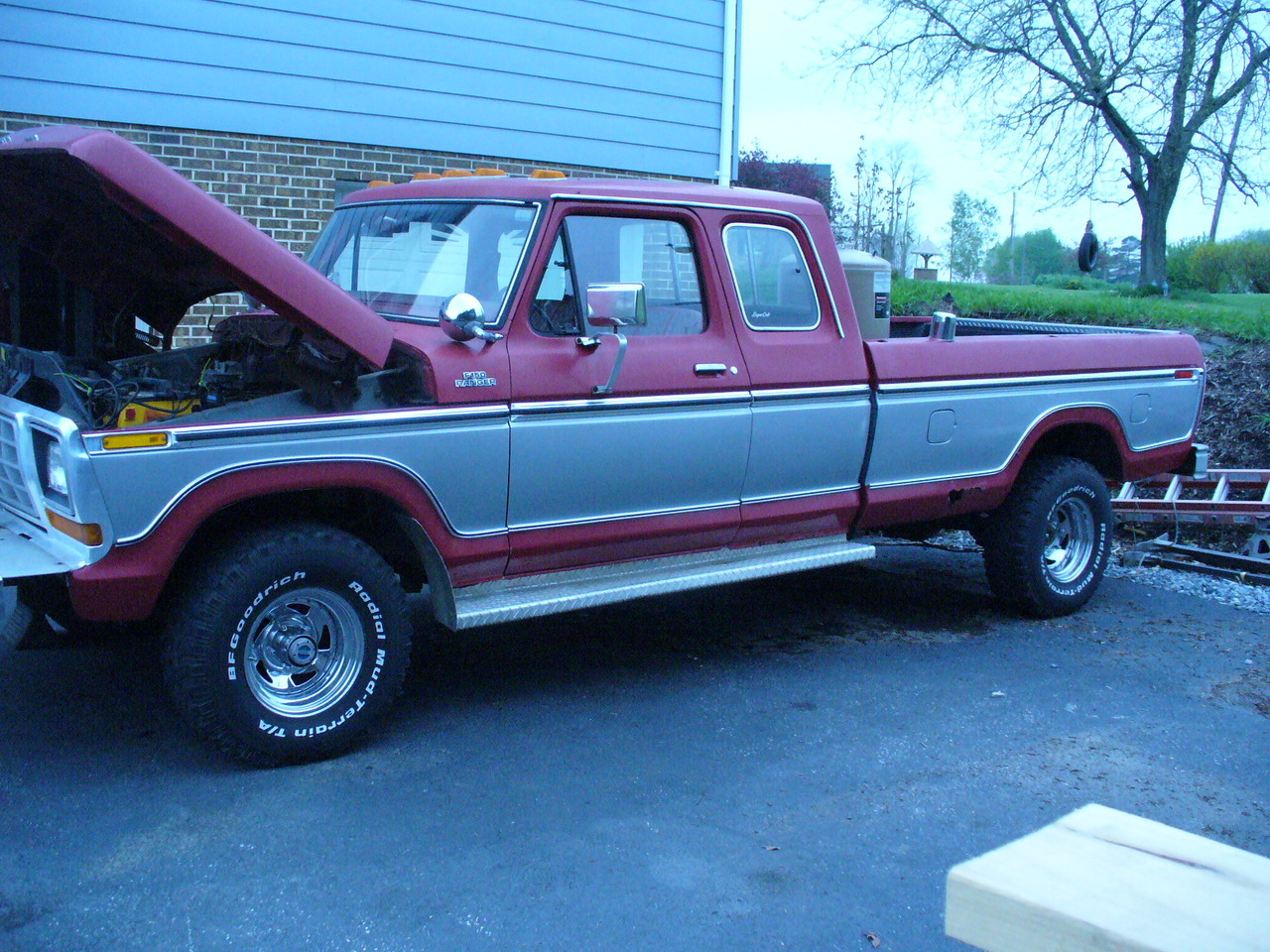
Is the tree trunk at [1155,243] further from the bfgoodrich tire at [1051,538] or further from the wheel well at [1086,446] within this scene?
the bfgoodrich tire at [1051,538]

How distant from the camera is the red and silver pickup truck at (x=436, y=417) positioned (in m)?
3.78

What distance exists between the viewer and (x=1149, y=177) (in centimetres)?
1891

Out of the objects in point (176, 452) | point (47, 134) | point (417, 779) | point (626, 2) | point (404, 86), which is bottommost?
point (417, 779)

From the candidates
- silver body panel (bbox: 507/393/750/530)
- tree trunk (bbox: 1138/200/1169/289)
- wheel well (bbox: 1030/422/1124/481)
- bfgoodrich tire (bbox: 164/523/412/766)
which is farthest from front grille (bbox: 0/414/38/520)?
tree trunk (bbox: 1138/200/1169/289)

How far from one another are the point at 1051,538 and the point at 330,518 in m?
3.88

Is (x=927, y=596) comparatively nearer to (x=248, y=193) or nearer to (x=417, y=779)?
(x=417, y=779)

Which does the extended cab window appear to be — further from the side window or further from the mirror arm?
the side window

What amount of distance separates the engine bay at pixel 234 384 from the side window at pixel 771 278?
5.40 ft

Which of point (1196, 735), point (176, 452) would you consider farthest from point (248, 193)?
point (1196, 735)

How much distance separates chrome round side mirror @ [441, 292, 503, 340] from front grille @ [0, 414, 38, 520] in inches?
57.5

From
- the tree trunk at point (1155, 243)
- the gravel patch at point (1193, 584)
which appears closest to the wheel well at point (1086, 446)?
the gravel patch at point (1193, 584)

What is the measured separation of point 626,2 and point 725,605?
5.98 meters

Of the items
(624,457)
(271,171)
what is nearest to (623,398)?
(624,457)

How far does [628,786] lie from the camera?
157 inches
